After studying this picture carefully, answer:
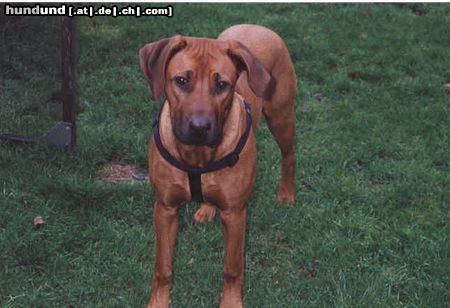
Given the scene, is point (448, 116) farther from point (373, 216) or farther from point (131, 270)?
point (131, 270)

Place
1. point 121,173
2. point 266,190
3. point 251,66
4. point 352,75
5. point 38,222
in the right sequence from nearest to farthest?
1. point 251,66
2. point 38,222
3. point 266,190
4. point 121,173
5. point 352,75

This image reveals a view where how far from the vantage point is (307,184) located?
578 cm

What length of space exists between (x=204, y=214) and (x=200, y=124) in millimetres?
1794

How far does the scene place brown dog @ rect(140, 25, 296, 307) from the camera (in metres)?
3.52

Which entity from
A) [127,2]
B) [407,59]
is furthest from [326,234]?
[127,2]

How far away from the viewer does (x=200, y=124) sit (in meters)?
3.41

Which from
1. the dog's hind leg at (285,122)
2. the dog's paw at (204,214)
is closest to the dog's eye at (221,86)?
the dog's hind leg at (285,122)

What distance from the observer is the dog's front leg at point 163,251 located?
4078mm

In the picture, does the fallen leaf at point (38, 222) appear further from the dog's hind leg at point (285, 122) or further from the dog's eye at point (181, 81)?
the dog's eye at point (181, 81)

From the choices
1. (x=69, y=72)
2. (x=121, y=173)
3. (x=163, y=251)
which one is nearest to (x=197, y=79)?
(x=163, y=251)

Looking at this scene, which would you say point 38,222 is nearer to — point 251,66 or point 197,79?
point 197,79

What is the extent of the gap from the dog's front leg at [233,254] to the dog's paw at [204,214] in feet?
2.81

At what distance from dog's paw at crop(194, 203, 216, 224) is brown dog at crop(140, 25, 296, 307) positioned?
2.69 feet

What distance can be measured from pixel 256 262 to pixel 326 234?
1.91 ft
